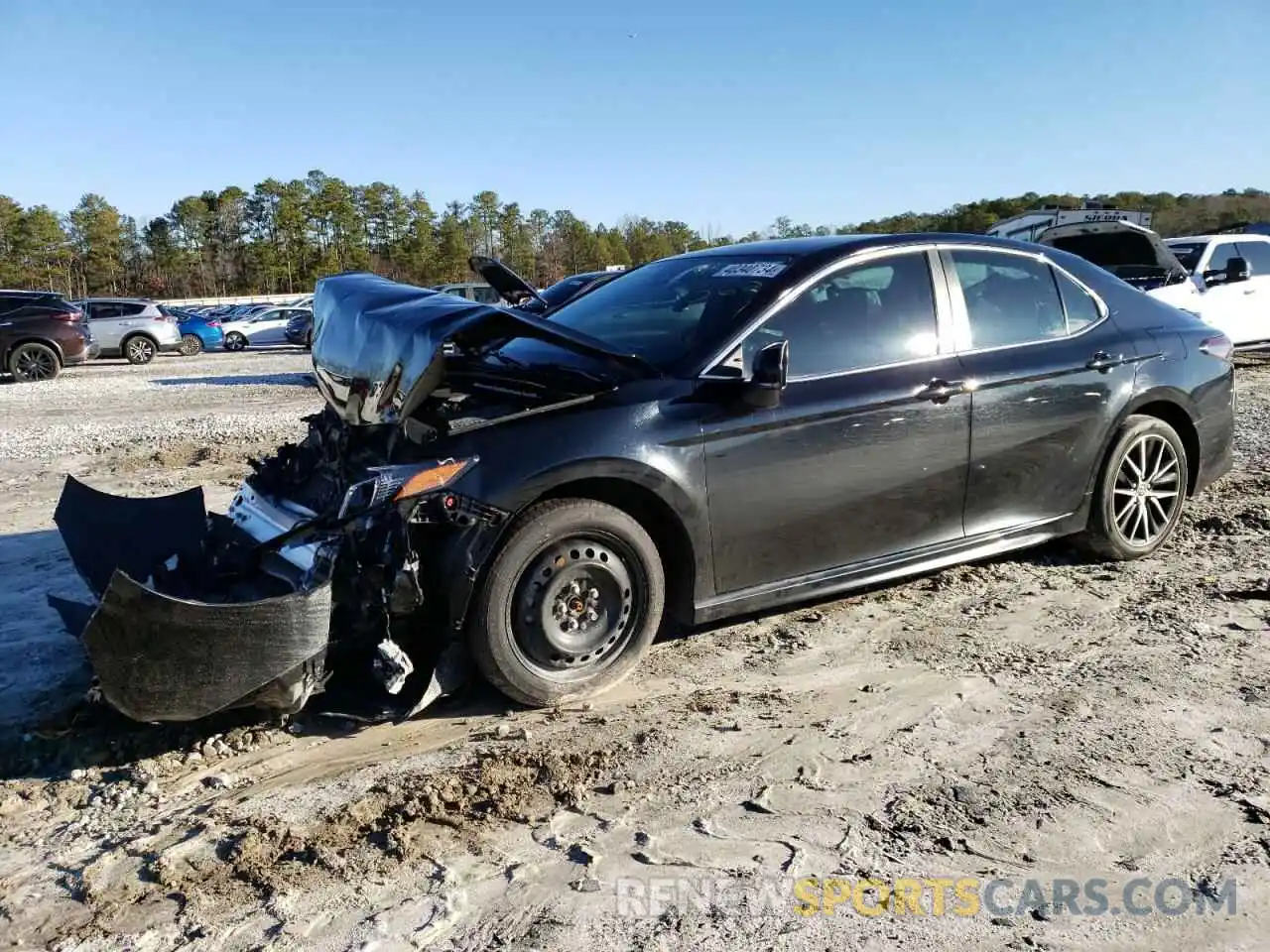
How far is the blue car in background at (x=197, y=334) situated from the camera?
97.9 feet

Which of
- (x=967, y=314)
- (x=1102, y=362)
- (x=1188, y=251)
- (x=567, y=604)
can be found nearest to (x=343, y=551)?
(x=567, y=604)

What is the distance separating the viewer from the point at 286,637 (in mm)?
3174

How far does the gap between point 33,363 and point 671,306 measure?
17.6m

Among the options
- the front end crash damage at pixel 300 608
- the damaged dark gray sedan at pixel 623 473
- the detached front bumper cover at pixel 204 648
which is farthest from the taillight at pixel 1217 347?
the detached front bumper cover at pixel 204 648

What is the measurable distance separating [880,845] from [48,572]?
4817 mm

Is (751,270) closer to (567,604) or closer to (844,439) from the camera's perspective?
(844,439)

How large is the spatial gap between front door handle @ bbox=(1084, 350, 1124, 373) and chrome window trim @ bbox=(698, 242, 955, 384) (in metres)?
0.89

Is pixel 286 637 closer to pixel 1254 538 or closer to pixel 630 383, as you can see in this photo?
pixel 630 383

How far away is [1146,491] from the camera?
17.3ft

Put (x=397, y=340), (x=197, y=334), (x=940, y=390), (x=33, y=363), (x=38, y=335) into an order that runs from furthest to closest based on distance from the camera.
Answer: (x=197, y=334) < (x=33, y=363) < (x=38, y=335) < (x=940, y=390) < (x=397, y=340)

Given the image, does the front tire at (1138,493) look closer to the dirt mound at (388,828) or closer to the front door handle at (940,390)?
the front door handle at (940,390)

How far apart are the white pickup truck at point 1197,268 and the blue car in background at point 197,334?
25.4 m

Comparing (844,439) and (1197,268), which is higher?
(1197,268)

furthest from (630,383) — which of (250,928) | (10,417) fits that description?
(10,417)
